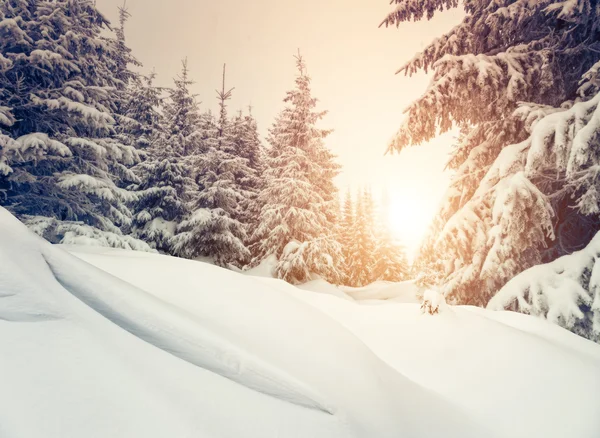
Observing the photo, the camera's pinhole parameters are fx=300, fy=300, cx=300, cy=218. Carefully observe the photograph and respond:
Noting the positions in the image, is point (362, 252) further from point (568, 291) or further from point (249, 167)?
point (568, 291)

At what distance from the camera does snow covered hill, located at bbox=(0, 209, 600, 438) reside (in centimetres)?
91

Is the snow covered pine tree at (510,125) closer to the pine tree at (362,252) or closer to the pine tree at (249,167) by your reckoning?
the pine tree at (249,167)

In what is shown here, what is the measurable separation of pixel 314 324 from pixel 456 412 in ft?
3.61

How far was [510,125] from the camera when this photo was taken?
6031 millimetres

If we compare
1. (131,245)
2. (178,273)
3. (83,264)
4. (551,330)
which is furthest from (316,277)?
(83,264)

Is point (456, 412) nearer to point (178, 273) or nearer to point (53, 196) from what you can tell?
point (178, 273)

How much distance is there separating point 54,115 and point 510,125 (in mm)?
12204

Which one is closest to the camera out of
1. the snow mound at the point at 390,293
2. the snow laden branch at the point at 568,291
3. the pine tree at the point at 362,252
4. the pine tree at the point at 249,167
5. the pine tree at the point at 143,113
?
the snow laden branch at the point at 568,291

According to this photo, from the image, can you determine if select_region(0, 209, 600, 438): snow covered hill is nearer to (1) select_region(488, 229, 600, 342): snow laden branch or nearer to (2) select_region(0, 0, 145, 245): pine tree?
(1) select_region(488, 229, 600, 342): snow laden branch

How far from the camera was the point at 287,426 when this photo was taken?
1.15m

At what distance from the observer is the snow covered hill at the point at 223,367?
0.91m

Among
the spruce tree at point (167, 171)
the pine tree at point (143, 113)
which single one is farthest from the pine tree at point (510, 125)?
the pine tree at point (143, 113)

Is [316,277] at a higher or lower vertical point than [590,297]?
lower

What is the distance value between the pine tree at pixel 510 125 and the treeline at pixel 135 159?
8281mm
